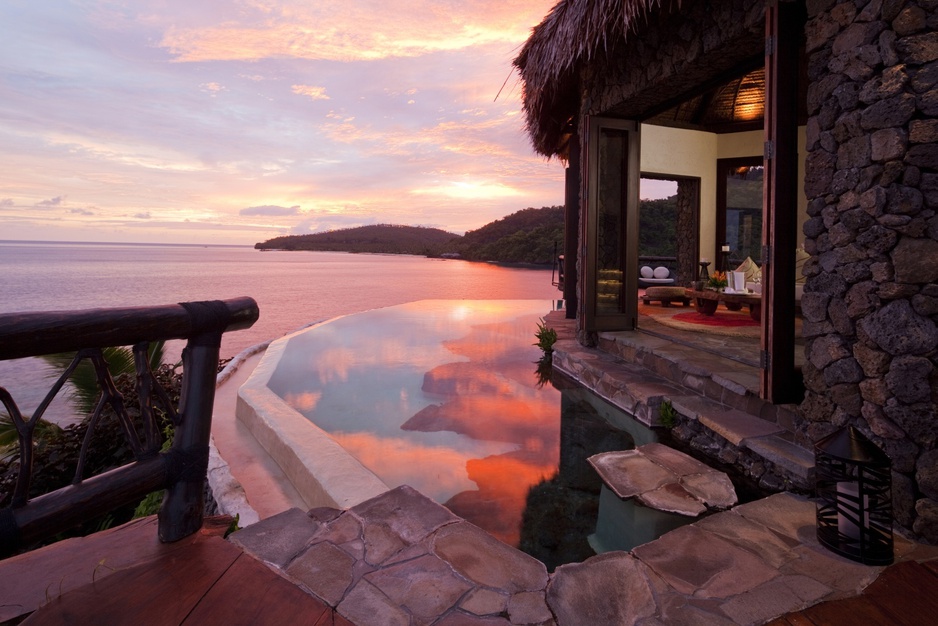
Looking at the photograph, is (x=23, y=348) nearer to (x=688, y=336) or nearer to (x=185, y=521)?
(x=185, y=521)

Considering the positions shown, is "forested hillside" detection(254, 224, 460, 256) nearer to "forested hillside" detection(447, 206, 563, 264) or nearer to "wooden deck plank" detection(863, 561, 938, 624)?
"forested hillside" detection(447, 206, 563, 264)

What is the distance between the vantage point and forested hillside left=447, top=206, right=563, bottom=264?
30.4 m

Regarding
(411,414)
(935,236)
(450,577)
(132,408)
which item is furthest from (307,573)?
(132,408)

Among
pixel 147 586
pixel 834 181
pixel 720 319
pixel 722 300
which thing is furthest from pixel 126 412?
pixel 720 319

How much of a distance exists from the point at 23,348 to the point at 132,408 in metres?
4.45

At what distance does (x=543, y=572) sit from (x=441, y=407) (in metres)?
2.37

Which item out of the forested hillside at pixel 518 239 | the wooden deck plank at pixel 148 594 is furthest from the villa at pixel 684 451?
the forested hillside at pixel 518 239

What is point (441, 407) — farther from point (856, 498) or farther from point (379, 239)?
point (379, 239)

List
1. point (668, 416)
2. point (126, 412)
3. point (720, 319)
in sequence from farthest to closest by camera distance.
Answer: point (720, 319) → point (668, 416) → point (126, 412)

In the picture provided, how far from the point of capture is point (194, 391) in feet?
4.69

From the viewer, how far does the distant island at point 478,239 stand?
3136 cm

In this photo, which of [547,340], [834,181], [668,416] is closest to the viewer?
[834,181]

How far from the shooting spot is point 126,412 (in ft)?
4.00

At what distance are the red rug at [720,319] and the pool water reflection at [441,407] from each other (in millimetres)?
2215
